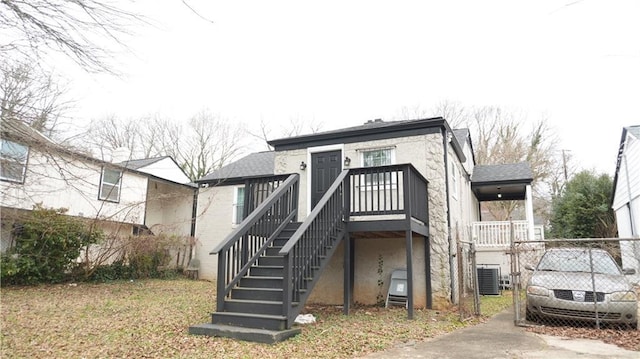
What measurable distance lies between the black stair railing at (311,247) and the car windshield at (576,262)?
3.80 m

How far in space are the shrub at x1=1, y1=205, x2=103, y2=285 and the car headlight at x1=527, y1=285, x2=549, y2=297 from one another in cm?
1144

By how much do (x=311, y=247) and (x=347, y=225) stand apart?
1536 millimetres

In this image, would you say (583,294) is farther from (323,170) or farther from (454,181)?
(323,170)

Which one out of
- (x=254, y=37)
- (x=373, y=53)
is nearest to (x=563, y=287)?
(x=373, y=53)

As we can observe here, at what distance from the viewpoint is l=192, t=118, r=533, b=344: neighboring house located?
19.7 ft

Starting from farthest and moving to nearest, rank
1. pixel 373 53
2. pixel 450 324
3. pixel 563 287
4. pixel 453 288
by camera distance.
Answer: pixel 453 288 → pixel 450 324 → pixel 563 287 → pixel 373 53

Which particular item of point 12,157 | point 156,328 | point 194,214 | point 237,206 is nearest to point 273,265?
point 156,328

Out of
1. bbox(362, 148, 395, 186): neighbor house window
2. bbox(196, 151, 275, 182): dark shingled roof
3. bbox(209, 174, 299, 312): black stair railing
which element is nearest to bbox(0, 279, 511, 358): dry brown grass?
bbox(209, 174, 299, 312): black stair railing

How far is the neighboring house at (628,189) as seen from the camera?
1324cm

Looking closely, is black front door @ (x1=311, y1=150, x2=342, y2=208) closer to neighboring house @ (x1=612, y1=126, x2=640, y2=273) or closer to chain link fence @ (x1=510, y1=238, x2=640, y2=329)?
chain link fence @ (x1=510, y1=238, x2=640, y2=329)

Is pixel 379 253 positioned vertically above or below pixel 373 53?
below

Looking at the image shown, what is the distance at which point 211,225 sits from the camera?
15844 millimetres

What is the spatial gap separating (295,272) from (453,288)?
186 inches

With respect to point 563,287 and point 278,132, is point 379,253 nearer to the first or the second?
point 563,287
